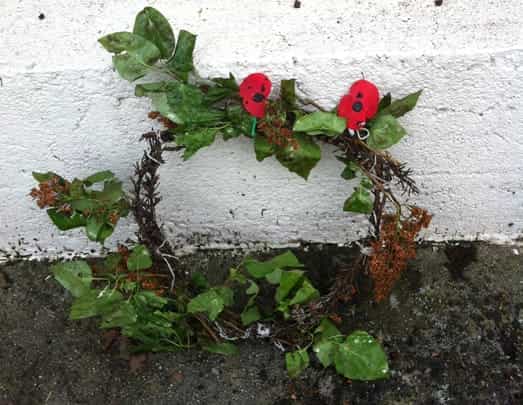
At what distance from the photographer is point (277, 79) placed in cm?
106

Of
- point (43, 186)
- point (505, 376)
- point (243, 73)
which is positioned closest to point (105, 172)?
point (43, 186)

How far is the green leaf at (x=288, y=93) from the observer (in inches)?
39.5

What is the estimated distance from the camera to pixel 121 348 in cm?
143

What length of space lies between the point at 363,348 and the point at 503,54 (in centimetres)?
71

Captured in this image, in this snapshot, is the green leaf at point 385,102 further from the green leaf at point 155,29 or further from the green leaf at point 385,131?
the green leaf at point 155,29

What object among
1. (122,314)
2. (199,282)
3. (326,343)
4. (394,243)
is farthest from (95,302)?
(394,243)

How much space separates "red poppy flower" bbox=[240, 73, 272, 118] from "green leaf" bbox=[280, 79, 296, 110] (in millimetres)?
28

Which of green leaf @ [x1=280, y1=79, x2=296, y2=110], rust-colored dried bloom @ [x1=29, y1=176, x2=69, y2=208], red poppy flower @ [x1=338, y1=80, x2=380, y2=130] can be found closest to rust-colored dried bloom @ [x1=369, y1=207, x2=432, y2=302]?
red poppy flower @ [x1=338, y1=80, x2=380, y2=130]

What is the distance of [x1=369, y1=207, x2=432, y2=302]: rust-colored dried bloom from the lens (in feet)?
3.80

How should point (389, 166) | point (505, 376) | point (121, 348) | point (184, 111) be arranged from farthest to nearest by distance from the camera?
point (121, 348)
point (505, 376)
point (389, 166)
point (184, 111)

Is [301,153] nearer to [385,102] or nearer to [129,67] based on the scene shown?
[385,102]

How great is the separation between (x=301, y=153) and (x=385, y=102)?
0.20 metres

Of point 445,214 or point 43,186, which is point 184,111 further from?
point 445,214

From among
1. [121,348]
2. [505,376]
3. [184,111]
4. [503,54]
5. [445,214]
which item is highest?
[503,54]
